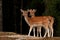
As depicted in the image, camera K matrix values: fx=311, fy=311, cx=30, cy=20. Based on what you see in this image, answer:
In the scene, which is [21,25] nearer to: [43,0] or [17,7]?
[17,7]

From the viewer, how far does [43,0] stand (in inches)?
530

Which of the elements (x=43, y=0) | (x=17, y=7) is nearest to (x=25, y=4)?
(x=17, y=7)

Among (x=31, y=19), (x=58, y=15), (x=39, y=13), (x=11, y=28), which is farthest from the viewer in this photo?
(x=11, y=28)

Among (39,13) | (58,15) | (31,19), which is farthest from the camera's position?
(39,13)

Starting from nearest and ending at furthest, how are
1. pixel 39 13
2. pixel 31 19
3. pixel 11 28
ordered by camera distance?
pixel 31 19
pixel 39 13
pixel 11 28

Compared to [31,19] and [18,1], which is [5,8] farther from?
[31,19]

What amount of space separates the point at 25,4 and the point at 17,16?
72 centimetres

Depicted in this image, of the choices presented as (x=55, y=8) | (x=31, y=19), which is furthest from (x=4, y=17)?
(x=31, y=19)

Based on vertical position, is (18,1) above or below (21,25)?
above

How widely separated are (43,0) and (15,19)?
2.22 m

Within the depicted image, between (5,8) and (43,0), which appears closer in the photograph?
(43,0)

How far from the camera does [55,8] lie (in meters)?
12.9

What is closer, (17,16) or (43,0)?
(43,0)

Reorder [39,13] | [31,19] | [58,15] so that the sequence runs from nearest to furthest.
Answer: [31,19]
[58,15]
[39,13]
